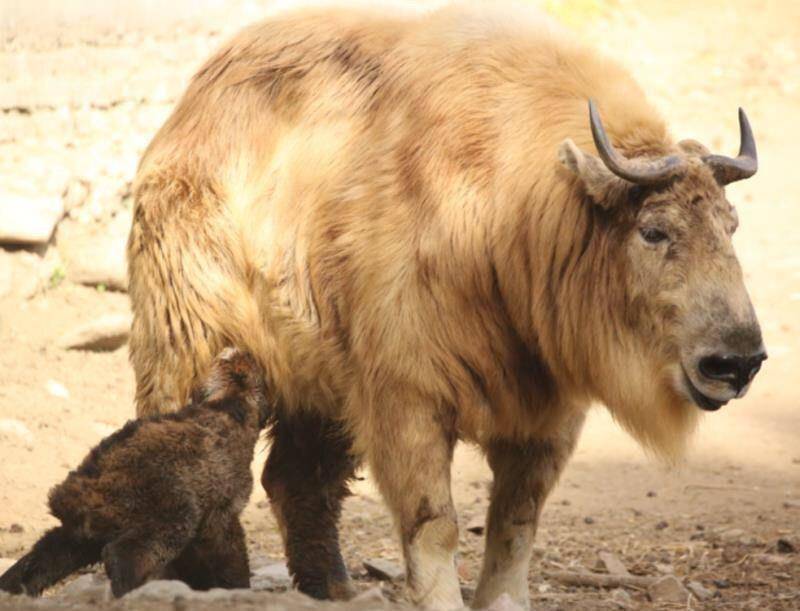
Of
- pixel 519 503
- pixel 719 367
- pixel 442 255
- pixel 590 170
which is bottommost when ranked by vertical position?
pixel 519 503

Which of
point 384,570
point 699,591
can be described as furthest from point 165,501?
point 699,591

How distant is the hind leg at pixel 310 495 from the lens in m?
6.15

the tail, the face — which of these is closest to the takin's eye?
the face

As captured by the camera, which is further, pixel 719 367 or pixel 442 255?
pixel 442 255

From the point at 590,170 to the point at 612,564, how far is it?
2386mm

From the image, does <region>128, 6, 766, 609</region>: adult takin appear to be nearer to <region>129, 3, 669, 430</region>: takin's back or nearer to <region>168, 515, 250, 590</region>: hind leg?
<region>129, 3, 669, 430</region>: takin's back

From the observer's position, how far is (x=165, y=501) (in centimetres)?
514

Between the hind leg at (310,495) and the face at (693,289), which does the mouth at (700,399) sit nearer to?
the face at (693,289)

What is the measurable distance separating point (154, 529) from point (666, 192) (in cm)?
209

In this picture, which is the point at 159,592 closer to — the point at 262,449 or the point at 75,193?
the point at 262,449

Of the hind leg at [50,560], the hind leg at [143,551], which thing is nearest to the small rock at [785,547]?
the hind leg at [143,551]

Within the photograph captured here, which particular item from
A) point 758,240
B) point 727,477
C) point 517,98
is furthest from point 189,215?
point 758,240

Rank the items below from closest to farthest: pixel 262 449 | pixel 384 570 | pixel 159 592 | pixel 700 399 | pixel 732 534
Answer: pixel 159 592
pixel 700 399
pixel 384 570
pixel 732 534
pixel 262 449

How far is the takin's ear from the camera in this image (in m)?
4.86
